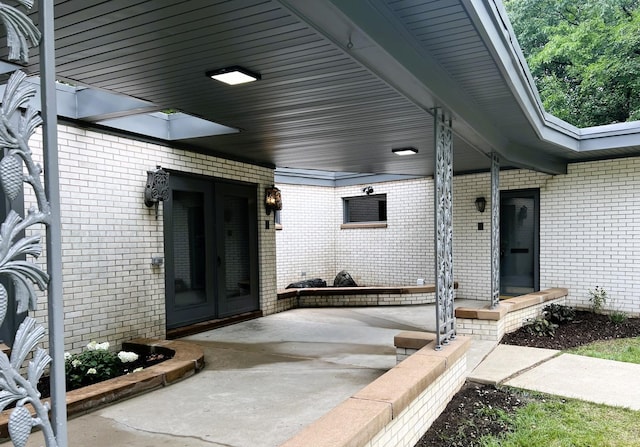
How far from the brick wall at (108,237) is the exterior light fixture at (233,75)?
7.12ft

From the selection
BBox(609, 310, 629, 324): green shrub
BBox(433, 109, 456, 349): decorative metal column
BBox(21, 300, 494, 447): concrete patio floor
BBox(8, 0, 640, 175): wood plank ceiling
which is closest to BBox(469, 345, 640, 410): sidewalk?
BBox(21, 300, 494, 447): concrete patio floor

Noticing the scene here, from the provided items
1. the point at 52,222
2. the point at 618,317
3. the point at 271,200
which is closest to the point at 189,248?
the point at 271,200

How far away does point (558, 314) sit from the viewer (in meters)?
7.41

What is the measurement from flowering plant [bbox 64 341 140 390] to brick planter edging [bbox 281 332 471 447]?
2648 mm

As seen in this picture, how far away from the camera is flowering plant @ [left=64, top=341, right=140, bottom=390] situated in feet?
13.9

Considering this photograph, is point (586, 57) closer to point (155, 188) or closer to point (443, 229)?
point (443, 229)

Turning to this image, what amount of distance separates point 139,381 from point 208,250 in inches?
118

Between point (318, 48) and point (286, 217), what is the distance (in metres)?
7.45

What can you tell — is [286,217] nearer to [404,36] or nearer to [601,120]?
[404,36]

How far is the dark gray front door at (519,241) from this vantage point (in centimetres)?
895

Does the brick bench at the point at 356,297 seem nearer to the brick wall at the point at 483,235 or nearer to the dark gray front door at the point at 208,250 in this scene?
the brick wall at the point at 483,235

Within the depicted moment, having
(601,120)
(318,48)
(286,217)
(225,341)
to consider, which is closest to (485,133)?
(318,48)

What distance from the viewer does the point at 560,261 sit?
859 centimetres

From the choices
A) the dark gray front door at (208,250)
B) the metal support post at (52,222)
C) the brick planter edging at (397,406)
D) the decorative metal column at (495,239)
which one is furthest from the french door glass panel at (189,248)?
the metal support post at (52,222)
